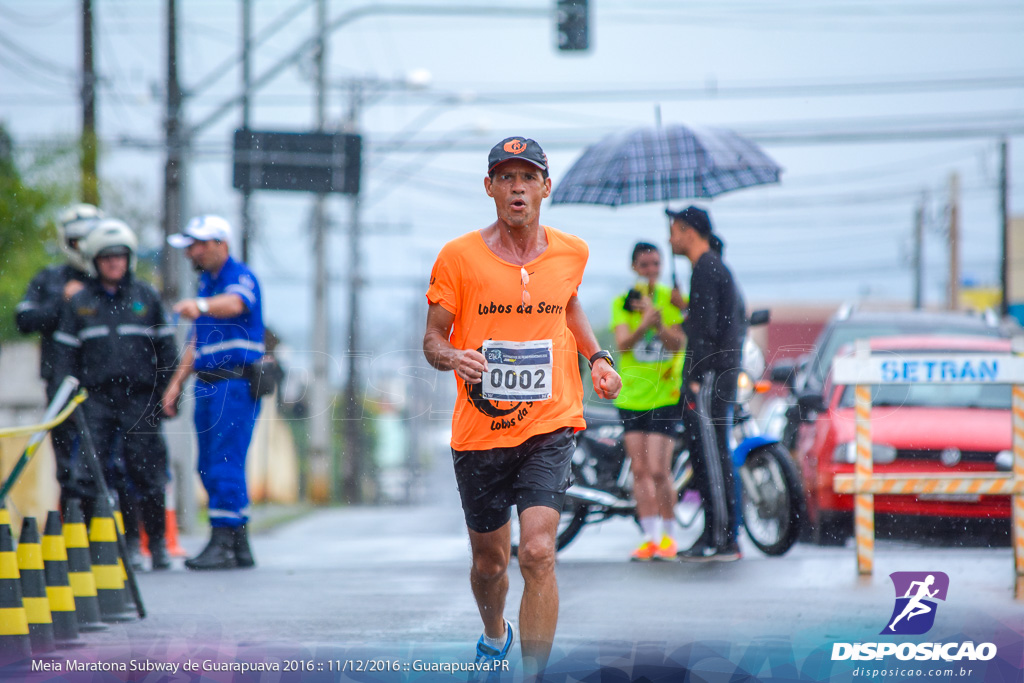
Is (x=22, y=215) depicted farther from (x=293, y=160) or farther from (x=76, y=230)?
(x=293, y=160)

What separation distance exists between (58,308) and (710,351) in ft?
11.5

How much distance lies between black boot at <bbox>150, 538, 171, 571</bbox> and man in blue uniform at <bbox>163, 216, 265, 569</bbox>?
259 mm

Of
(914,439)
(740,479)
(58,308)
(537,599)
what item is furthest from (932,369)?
(58,308)

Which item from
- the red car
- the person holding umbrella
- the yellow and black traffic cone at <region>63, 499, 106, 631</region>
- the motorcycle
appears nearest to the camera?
the yellow and black traffic cone at <region>63, 499, 106, 631</region>

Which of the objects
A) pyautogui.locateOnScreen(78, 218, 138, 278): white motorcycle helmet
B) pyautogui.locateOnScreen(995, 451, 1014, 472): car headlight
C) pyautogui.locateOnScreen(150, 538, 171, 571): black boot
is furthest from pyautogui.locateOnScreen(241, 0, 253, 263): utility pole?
pyautogui.locateOnScreen(995, 451, 1014, 472): car headlight

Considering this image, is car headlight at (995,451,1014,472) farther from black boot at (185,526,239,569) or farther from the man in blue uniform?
black boot at (185,526,239,569)

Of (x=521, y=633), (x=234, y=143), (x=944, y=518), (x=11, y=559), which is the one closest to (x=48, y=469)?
(x=234, y=143)

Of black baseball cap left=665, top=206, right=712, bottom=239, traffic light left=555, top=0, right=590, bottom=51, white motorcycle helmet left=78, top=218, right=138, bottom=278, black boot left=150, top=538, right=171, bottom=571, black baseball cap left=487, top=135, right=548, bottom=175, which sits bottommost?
black boot left=150, top=538, right=171, bottom=571

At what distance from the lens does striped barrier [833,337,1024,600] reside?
6484 millimetres

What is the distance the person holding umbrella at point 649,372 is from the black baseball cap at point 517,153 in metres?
2.56

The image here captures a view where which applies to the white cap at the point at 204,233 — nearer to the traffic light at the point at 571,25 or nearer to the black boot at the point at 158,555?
the black boot at the point at 158,555

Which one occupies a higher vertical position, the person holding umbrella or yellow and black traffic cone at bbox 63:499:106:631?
the person holding umbrella

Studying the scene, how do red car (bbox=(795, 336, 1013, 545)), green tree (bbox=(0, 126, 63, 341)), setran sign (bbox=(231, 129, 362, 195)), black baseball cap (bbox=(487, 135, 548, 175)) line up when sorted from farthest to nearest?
green tree (bbox=(0, 126, 63, 341)), red car (bbox=(795, 336, 1013, 545)), setran sign (bbox=(231, 129, 362, 195)), black baseball cap (bbox=(487, 135, 548, 175))

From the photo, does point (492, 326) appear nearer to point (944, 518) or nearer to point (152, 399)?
point (152, 399)
